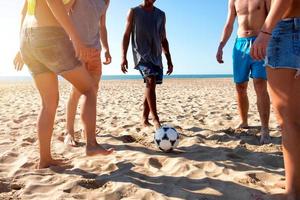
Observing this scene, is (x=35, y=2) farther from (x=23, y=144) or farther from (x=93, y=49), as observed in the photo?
(x=23, y=144)

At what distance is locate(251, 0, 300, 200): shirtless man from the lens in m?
2.40

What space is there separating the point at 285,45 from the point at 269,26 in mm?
200

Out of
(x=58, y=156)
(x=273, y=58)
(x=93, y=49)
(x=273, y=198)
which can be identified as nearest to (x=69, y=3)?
(x=93, y=49)

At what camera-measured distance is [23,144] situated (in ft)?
15.5

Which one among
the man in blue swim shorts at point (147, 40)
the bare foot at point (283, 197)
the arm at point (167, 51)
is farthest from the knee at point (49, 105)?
the arm at point (167, 51)

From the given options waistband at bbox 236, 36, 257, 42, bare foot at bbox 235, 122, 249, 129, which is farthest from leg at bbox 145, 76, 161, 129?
waistband at bbox 236, 36, 257, 42

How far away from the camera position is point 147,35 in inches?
236

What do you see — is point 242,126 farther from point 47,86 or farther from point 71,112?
point 47,86

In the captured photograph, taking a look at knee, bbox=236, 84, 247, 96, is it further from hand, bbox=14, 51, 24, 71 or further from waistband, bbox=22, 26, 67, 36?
hand, bbox=14, 51, 24, 71

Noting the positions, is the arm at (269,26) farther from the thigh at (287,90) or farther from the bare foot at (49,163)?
the bare foot at (49,163)

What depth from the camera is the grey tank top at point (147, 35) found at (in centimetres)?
597

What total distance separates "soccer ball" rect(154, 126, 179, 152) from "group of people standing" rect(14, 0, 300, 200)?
829mm

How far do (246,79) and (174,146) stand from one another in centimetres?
175

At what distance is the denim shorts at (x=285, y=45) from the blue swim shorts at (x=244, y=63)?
2302 millimetres
